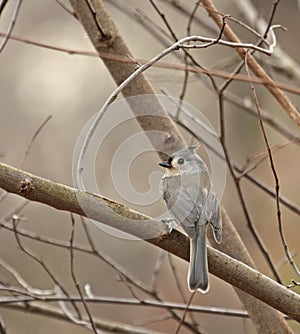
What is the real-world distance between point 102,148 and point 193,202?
6.26 m

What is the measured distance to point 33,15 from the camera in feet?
26.9

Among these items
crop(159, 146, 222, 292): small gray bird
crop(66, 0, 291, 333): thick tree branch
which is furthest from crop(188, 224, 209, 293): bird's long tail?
crop(66, 0, 291, 333): thick tree branch

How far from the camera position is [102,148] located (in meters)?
7.94

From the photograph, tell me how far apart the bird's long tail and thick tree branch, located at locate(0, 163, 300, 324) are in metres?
0.01

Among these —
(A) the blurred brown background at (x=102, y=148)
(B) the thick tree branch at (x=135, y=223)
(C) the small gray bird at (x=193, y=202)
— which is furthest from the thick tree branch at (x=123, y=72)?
(A) the blurred brown background at (x=102, y=148)

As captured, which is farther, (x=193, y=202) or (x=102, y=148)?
(x=102, y=148)

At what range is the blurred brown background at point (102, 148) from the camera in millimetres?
6852

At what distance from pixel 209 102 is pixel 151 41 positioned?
3.67 feet

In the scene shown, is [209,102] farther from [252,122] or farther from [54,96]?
[54,96]

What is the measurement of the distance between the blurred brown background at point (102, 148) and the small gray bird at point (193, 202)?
4602 millimetres

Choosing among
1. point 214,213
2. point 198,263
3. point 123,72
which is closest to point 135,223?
point 198,263

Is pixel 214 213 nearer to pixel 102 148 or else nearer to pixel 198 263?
pixel 198 263

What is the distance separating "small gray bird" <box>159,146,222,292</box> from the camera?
1522 mm

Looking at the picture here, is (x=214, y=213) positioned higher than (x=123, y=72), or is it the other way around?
(x=123, y=72)
